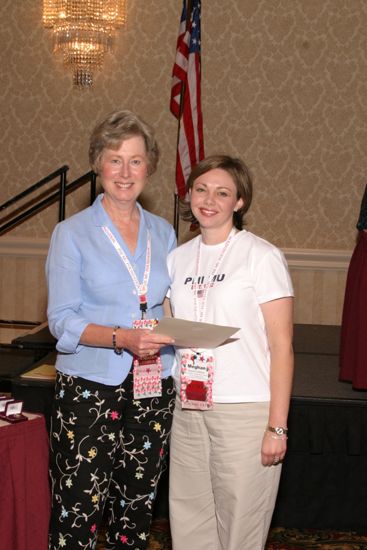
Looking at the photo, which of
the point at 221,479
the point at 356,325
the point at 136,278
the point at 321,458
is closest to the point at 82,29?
the point at 356,325

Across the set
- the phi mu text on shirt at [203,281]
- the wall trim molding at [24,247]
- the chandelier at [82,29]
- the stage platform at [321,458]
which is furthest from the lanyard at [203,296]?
the wall trim molding at [24,247]

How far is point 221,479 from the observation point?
7.77 feet

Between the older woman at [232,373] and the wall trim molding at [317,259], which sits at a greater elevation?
the wall trim molding at [317,259]

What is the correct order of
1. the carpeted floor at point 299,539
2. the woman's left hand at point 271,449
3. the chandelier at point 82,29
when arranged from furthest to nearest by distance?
the chandelier at point 82,29
the carpeted floor at point 299,539
the woman's left hand at point 271,449

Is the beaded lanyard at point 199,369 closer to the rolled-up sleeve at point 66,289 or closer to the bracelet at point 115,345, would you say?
the bracelet at point 115,345

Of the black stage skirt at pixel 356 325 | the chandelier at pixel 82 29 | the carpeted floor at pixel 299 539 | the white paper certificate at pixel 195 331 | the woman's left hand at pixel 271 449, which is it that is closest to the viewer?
the white paper certificate at pixel 195 331

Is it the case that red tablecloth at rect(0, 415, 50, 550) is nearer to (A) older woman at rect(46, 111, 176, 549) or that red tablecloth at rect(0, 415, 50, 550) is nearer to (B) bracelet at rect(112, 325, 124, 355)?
(A) older woman at rect(46, 111, 176, 549)

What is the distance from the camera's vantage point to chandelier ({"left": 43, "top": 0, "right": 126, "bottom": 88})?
19.1 feet

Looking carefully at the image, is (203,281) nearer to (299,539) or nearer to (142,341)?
(142,341)

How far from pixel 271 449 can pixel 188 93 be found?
12.6 feet

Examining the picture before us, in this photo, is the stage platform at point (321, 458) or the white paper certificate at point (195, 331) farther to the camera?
the stage platform at point (321, 458)

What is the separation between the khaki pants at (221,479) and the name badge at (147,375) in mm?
94

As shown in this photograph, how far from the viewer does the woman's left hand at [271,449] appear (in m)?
2.31

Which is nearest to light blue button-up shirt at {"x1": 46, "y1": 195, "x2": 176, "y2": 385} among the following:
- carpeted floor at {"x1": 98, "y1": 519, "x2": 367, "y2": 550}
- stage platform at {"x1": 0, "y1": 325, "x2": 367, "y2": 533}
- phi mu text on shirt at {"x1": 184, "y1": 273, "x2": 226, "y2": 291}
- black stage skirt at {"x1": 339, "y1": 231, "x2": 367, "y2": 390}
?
phi mu text on shirt at {"x1": 184, "y1": 273, "x2": 226, "y2": 291}
